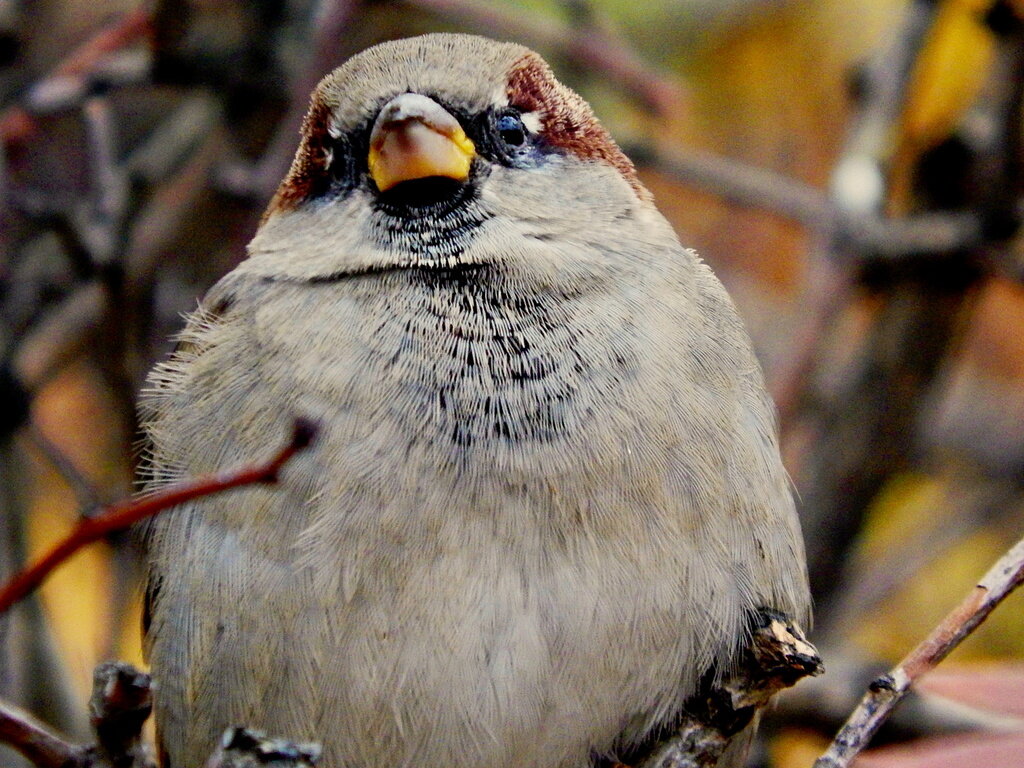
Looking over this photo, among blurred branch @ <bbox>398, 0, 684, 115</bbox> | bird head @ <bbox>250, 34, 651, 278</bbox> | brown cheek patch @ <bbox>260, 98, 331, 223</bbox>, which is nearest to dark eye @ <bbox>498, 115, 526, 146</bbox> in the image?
bird head @ <bbox>250, 34, 651, 278</bbox>

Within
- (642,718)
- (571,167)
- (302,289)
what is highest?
(571,167)

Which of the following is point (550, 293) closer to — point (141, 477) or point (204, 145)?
point (141, 477)

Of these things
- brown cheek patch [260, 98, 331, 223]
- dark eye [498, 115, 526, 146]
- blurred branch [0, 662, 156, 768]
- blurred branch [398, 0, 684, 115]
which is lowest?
blurred branch [0, 662, 156, 768]

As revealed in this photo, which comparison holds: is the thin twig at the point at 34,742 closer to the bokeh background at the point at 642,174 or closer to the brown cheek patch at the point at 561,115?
the bokeh background at the point at 642,174

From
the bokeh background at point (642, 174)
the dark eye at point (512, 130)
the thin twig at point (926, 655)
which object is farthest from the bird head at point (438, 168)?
the thin twig at point (926, 655)

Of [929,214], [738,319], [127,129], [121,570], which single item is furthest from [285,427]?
[127,129]

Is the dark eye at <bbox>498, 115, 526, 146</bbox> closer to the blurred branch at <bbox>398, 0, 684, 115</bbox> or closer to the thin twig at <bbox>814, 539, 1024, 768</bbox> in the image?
the blurred branch at <bbox>398, 0, 684, 115</bbox>
